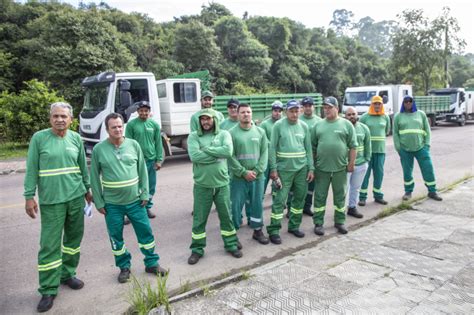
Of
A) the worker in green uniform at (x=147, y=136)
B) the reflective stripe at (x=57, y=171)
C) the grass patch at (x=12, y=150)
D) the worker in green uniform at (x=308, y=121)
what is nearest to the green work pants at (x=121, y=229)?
the reflective stripe at (x=57, y=171)

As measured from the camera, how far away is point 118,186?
3656mm

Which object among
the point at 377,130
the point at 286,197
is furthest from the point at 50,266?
the point at 377,130

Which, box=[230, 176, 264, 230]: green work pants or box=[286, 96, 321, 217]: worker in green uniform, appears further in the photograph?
box=[286, 96, 321, 217]: worker in green uniform

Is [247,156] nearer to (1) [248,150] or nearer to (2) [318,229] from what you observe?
(1) [248,150]

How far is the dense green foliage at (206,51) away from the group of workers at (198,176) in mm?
13080

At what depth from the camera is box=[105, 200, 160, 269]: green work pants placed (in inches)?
147

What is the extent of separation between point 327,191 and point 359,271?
57.3 inches

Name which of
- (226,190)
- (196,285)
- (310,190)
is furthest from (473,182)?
(196,285)

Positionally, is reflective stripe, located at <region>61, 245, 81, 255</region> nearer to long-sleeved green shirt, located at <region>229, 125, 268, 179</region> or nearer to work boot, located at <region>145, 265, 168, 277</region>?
work boot, located at <region>145, 265, 168, 277</region>

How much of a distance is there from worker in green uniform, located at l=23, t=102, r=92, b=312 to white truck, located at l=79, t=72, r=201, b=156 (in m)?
4.78

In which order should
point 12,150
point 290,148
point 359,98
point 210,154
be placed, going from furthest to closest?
1. point 359,98
2. point 12,150
3. point 290,148
4. point 210,154

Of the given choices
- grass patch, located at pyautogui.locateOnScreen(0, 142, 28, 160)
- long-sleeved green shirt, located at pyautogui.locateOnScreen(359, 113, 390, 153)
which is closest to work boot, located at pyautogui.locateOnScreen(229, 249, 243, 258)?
long-sleeved green shirt, located at pyautogui.locateOnScreen(359, 113, 390, 153)

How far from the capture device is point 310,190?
20.0 feet

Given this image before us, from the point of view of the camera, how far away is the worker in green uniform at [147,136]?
5.84m
